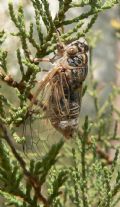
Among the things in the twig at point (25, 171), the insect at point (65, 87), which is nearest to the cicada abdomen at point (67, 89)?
the insect at point (65, 87)

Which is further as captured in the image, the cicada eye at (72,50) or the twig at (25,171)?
the cicada eye at (72,50)

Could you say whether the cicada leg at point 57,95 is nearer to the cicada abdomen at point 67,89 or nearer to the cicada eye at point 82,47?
the cicada abdomen at point 67,89

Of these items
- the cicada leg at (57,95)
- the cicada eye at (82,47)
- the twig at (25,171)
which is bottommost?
the twig at (25,171)

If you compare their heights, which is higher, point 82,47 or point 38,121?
point 82,47

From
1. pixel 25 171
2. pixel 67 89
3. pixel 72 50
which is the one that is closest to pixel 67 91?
pixel 67 89

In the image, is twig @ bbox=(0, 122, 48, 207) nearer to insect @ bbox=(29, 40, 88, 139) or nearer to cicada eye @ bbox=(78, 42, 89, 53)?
insect @ bbox=(29, 40, 88, 139)

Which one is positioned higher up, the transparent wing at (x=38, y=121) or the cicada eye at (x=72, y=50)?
the cicada eye at (x=72, y=50)

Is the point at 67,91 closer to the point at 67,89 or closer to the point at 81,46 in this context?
the point at 67,89
